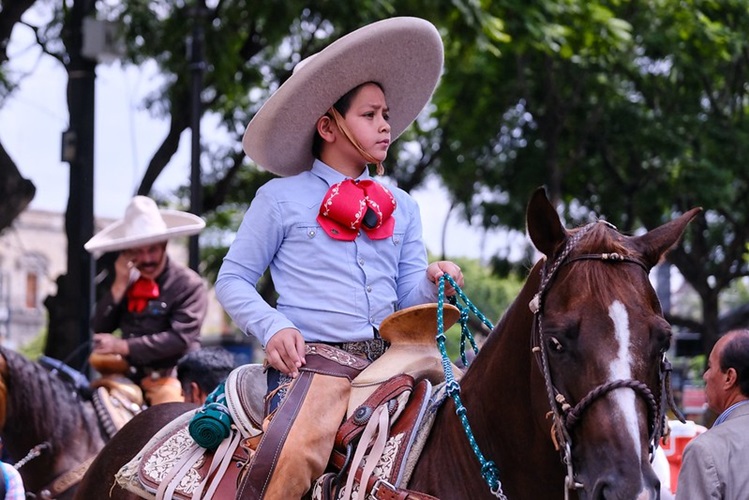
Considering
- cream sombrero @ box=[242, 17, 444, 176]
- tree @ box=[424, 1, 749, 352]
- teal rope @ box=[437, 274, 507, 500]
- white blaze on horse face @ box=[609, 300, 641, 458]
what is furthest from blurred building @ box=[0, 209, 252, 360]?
white blaze on horse face @ box=[609, 300, 641, 458]

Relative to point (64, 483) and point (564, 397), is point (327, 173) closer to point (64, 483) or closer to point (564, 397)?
point (564, 397)

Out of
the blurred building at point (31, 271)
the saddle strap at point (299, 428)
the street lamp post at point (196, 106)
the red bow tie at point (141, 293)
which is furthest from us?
the blurred building at point (31, 271)

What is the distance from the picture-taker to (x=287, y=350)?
146 inches

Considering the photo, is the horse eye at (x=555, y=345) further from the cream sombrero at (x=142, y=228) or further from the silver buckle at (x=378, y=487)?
the cream sombrero at (x=142, y=228)

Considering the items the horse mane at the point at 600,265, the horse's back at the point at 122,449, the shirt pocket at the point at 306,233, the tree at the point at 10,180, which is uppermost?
the horse mane at the point at 600,265

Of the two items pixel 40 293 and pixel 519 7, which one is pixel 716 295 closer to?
pixel 519 7

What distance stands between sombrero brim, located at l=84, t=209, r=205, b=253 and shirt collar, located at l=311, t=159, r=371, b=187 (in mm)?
3534

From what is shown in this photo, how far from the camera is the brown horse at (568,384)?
2.91 meters

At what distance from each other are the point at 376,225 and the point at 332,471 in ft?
2.83

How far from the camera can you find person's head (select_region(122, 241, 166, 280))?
7508 mm

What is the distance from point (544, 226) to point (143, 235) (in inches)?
187

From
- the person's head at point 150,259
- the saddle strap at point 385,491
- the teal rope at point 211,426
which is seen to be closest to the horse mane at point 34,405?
the person's head at point 150,259

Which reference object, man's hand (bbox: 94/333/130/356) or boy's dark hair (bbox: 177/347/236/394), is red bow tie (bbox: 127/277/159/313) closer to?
man's hand (bbox: 94/333/130/356)

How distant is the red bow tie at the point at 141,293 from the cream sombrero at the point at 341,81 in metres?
3.33
